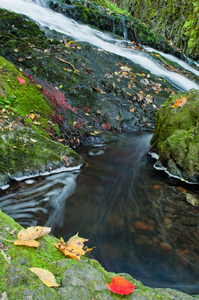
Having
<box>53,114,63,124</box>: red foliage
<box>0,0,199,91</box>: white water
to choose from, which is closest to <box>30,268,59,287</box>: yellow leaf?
<box>53,114,63,124</box>: red foliage

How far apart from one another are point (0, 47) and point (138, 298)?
6.58 metres

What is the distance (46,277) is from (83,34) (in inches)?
394

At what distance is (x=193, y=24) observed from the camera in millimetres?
15242

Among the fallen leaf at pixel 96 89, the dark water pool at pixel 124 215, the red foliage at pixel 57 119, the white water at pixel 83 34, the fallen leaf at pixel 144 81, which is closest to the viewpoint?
the dark water pool at pixel 124 215

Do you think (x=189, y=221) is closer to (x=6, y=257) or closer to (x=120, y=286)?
(x=120, y=286)

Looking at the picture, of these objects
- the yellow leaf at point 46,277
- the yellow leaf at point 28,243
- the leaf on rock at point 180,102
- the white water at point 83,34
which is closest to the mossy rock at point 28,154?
the yellow leaf at point 28,243

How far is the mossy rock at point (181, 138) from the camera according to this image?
419cm

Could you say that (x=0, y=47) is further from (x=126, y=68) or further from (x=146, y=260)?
(x=146, y=260)

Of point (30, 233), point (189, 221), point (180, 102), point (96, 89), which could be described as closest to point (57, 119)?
point (96, 89)

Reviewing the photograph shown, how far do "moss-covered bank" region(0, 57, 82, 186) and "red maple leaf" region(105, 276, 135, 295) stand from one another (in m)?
2.37

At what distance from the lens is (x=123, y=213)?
3.25 meters

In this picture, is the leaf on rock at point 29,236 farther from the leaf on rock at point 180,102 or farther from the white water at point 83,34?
the white water at point 83,34

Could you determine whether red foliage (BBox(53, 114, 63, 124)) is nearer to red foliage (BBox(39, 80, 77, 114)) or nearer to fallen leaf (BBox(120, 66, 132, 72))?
red foliage (BBox(39, 80, 77, 114))

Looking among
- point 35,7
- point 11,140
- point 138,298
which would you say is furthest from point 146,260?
point 35,7
